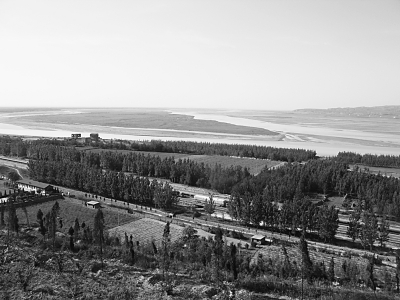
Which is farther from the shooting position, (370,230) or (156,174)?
(156,174)

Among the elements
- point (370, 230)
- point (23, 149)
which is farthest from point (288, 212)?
point (23, 149)

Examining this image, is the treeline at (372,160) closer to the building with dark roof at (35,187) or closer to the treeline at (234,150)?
the treeline at (234,150)

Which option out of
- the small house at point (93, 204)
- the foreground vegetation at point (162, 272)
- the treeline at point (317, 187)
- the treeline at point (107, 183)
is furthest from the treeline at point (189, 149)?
the foreground vegetation at point (162, 272)

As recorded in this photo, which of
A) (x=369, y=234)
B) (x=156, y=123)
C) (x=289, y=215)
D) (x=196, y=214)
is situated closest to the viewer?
(x=369, y=234)

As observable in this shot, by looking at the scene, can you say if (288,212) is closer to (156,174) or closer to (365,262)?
(365,262)

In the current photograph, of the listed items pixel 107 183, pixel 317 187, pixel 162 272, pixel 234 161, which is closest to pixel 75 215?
pixel 107 183

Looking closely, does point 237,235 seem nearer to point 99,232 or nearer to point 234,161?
point 99,232

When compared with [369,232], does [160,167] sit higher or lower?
higher
